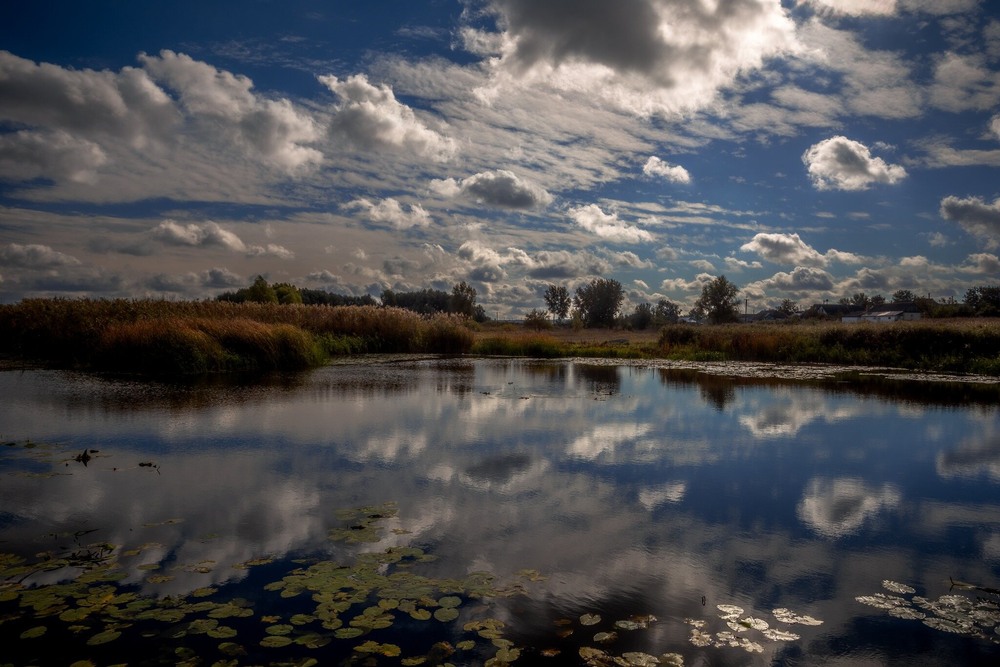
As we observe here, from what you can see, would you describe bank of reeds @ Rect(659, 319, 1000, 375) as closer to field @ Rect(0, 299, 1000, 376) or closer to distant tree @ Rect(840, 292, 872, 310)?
field @ Rect(0, 299, 1000, 376)

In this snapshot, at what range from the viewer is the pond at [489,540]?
3.66 meters

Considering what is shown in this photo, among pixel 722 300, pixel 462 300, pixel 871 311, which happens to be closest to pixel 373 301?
pixel 462 300

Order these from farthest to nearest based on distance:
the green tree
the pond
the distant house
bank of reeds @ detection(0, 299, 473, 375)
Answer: the distant house
the green tree
bank of reeds @ detection(0, 299, 473, 375)
the pond

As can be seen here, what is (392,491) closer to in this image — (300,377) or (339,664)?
(339,664)

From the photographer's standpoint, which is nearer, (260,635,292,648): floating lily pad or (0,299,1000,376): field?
(260,635,292,648): floating lily pad

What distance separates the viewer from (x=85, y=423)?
33.3 feet

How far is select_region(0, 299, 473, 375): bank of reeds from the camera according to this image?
61.3ft

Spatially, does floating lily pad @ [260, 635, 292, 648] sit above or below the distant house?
below

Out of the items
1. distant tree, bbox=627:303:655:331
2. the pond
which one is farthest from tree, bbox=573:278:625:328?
the pond

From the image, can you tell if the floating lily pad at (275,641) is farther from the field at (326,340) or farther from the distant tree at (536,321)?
the distant tree at (536,321)

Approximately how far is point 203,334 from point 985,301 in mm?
74271

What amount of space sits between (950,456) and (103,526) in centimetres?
1051

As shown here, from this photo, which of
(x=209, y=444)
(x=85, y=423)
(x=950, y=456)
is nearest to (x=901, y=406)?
(x=950, y=456)

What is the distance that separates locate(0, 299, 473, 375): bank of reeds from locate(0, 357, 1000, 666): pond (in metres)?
7.80
